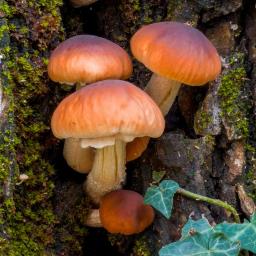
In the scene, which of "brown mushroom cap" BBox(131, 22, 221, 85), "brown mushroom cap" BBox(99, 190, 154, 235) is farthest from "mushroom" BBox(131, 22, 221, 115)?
"brown mushroom cap" BBox(99, 190, 154, 235)

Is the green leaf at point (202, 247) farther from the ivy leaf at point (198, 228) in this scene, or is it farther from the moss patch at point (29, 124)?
the moss patch at point (29, 124)

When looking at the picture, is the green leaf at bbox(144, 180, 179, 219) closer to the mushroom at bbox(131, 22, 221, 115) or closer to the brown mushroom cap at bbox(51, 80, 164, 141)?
the brown mushroom cap at bbox(51, 80, 164, 141)

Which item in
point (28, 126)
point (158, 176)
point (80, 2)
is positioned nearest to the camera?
point (28, 126)

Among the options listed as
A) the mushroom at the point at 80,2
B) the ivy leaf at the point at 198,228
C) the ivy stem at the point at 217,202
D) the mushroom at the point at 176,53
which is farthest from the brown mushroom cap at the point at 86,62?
the ivy leaf at the point at 198,228

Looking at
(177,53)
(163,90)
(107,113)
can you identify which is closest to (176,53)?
(177,53)

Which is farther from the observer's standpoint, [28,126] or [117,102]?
[28,126]

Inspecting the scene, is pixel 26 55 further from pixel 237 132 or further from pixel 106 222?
pixel 237 132

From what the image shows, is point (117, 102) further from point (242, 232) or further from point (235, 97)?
point (235, 97)

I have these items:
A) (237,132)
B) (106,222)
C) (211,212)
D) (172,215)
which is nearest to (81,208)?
(106,222)
